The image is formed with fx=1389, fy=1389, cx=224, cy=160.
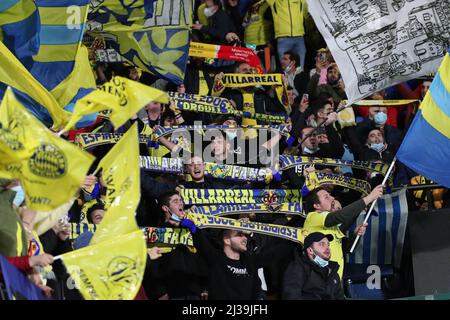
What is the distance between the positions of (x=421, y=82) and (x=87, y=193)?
584cm

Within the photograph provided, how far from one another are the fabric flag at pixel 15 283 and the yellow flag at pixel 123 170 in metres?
1.01

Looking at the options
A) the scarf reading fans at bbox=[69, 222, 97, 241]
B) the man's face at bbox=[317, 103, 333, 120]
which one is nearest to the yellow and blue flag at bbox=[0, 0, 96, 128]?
the scarf reading fans at bbox=[69, 222, 97, 241]

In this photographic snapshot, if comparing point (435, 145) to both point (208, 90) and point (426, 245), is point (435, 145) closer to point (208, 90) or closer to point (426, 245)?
point (426, 245)

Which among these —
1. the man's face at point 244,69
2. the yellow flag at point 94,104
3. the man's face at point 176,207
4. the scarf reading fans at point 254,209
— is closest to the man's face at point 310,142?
the scarf reading fans at point 254,209

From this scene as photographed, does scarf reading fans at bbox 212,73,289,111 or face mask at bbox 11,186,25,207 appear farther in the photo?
scarf reading fans at bbox 212,73,289,111

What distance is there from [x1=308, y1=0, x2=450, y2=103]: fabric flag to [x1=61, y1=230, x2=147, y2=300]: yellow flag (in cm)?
506

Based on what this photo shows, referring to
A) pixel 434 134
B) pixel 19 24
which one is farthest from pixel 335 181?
pixel 19 24

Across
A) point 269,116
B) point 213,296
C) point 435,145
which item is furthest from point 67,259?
point 269,116

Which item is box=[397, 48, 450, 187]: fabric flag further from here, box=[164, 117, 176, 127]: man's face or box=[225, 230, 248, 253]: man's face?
box=[164, 117, 176, 127]: man's face

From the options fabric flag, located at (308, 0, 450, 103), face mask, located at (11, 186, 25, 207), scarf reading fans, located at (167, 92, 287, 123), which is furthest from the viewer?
scarf reading fans, located at (167, 92, 287, 123)

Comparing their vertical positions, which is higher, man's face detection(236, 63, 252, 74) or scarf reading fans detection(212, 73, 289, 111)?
man's face detection(236, 63, 252, 74)

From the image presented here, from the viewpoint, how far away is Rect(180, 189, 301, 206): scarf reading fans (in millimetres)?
14438

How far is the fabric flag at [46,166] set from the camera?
9758 mm

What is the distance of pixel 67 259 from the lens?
1027 cm
